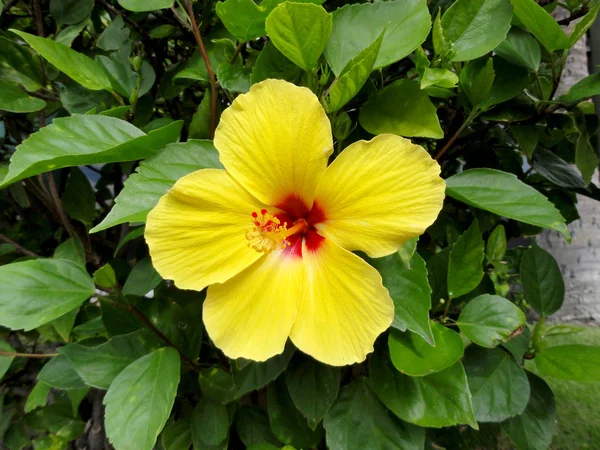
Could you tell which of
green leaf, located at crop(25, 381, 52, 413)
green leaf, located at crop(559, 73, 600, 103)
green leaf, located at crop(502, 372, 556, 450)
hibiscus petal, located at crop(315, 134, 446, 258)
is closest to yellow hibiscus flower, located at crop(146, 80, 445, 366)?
hibiscus petal, located at crop(315, 134, 446, 258)

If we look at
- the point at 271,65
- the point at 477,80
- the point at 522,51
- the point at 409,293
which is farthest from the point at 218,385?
the point at 522,51

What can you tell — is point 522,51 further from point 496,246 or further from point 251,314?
point 251,314

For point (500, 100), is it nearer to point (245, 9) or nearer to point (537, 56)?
point (537, 56)

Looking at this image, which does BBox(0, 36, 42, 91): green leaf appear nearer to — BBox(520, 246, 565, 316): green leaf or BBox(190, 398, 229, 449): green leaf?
BBox(190, 398, 229, 449): green leaf

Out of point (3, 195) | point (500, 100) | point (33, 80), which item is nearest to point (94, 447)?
point (3, 195)

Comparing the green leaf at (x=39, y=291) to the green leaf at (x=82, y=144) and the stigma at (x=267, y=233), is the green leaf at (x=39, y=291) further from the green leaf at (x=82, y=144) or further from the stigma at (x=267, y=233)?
the stigma at (x=267, y=233)

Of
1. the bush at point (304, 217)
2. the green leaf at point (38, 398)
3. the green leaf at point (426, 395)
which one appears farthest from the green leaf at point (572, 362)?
the green leaf at point (38, 398)

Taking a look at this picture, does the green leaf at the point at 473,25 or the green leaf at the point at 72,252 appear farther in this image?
the green leaf at the point at 72,252
